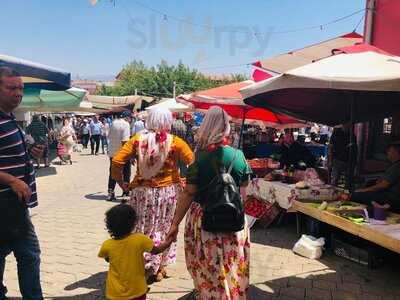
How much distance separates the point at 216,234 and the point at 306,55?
5.69 metres

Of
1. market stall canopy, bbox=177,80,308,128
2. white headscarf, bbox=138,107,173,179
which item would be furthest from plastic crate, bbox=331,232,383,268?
white headscarf, bbox=138,107,173,179

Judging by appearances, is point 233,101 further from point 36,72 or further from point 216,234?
point 216,234

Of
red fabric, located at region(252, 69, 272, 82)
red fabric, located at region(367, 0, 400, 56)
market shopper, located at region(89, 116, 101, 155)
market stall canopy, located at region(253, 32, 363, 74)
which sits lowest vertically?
market shopper, located at region(89, 116, 101, 155)

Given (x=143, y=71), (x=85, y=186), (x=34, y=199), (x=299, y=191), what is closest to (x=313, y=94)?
(x=299, y=191)

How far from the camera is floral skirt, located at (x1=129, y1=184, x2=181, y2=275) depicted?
12.4 feet

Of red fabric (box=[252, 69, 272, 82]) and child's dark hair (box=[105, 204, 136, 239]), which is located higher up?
red fabric (box=[252, 69, 272, 82])

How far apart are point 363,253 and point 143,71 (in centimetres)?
5196

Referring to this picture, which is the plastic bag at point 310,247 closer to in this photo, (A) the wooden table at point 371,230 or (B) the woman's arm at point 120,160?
(A) the wooden table at point 371,230

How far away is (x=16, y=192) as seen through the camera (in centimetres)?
272

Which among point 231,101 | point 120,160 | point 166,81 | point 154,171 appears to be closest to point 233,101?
point 231,101

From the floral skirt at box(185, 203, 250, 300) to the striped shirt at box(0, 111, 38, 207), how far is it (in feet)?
4.19

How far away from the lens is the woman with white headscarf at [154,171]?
12.1 feet

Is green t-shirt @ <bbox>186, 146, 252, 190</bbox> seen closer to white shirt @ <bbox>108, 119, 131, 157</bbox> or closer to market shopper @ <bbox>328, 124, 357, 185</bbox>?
white shirt @ <bbox>108, 119, 131, 157</bbox>

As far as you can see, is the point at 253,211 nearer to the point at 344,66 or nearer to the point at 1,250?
the point at 344,66
